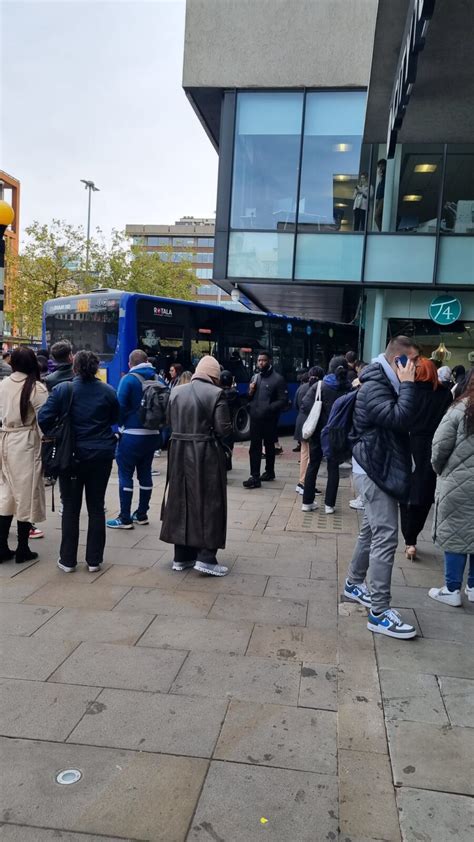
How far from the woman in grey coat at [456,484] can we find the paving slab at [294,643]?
1.11m

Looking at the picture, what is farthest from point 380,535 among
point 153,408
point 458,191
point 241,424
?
point 458,191

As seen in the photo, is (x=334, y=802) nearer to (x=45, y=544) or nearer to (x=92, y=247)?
(x=45, y=544)

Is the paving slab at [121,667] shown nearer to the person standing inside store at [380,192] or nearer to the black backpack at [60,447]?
the black backpack at [60,447]

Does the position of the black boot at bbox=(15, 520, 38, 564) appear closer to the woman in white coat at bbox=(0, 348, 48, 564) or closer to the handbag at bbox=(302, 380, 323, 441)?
the woman in white coat at bbox=(0, 348, 48, 564)

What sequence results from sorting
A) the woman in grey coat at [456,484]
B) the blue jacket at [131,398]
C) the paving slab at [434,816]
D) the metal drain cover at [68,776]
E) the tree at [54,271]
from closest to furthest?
the paving slab at [434,816]
the metal drain cover at [68,776]
the woman in grey coat at [456,484]
the blue jacket at [131,398]
the tree at [54,271]

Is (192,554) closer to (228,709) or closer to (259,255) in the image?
(228,709)

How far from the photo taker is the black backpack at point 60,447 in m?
4.94

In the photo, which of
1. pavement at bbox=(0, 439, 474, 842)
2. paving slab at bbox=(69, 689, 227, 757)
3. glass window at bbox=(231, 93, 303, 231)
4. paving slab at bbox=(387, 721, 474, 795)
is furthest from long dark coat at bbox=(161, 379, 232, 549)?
glass window at bbox=(231, 93, 303, 231)

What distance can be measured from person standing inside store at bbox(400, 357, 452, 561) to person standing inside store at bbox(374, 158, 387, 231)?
36.5 feet

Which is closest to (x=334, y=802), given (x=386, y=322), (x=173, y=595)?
(x=173, y=595)

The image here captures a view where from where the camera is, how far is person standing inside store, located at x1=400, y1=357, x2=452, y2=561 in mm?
5680

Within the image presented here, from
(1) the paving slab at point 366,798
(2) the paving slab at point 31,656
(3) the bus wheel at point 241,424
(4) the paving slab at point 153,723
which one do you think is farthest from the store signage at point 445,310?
(1) the paving slab at point 366,798

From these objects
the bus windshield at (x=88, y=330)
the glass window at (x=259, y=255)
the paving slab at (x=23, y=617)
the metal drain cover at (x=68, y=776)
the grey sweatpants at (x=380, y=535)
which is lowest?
the paving slab at (x=23, y=617)

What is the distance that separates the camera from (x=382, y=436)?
3986 mm
